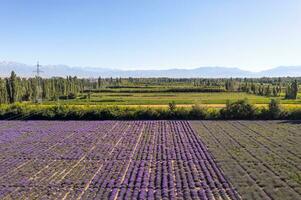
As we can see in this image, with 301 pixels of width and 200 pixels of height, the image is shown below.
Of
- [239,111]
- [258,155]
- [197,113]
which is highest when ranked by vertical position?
[239,111]

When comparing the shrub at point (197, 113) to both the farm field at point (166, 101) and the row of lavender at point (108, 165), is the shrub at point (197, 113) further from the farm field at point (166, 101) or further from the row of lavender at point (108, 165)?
the row of lavender at point (108, 165)

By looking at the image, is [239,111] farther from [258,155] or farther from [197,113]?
[258,155]

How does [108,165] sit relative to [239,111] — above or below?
below

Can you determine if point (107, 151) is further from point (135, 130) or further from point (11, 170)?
point (135, 130)

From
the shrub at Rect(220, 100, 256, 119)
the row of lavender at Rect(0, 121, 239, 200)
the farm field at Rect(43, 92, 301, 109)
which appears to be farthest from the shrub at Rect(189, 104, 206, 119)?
the row of lavender at Rect(0, 121, 239, 200)

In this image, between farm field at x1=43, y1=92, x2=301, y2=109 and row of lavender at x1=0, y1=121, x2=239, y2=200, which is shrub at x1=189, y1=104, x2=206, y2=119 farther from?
row of lavender at x1=0, y1=121, x2=239, y2=200

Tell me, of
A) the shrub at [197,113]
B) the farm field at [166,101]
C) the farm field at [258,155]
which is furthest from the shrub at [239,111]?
the farm field at [166,101]

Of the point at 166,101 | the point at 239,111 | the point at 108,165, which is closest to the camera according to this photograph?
the point at 108,165

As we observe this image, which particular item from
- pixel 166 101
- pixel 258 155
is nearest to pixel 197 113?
pixel 258 155
